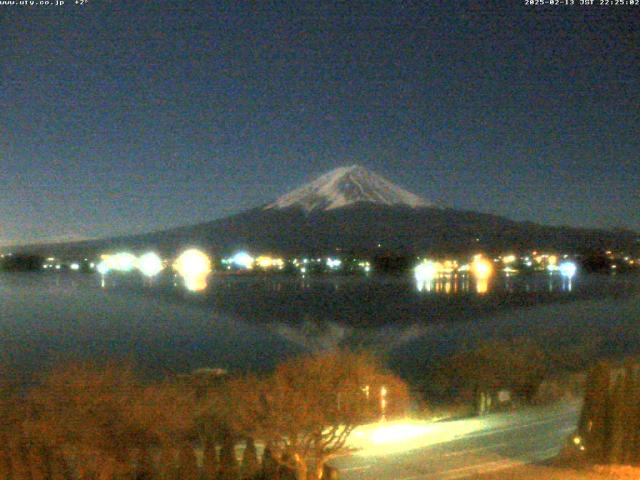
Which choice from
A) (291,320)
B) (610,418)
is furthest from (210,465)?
(291,320)

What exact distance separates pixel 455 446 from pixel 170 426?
5581mm

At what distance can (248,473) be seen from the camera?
36.6 feet

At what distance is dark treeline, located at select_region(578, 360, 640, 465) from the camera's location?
12094 mm

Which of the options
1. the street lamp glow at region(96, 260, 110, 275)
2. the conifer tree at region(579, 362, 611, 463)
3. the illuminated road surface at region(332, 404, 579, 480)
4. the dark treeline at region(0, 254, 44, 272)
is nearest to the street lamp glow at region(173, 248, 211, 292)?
the street lamp glow at region(96, 260, 110, 275)

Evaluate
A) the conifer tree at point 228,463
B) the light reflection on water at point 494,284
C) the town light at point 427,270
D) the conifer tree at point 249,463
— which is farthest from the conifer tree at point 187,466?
the town light at point 427,270

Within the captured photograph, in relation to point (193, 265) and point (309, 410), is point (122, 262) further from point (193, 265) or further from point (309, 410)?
point (309, 410)

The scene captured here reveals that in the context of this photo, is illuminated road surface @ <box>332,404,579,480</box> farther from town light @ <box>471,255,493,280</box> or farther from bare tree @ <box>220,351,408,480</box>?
town light @ <box>471,255,493,280</box>

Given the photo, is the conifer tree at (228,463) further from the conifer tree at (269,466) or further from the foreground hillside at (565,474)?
the foreground hillside at (565,474)

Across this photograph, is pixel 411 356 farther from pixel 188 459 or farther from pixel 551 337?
pixel 188 459

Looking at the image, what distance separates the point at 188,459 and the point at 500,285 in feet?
186

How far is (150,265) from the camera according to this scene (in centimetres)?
9288

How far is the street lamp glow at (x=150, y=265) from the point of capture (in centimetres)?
9256

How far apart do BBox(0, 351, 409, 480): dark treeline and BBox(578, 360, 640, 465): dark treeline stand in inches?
121

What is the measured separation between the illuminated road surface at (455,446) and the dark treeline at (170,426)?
174 cm
